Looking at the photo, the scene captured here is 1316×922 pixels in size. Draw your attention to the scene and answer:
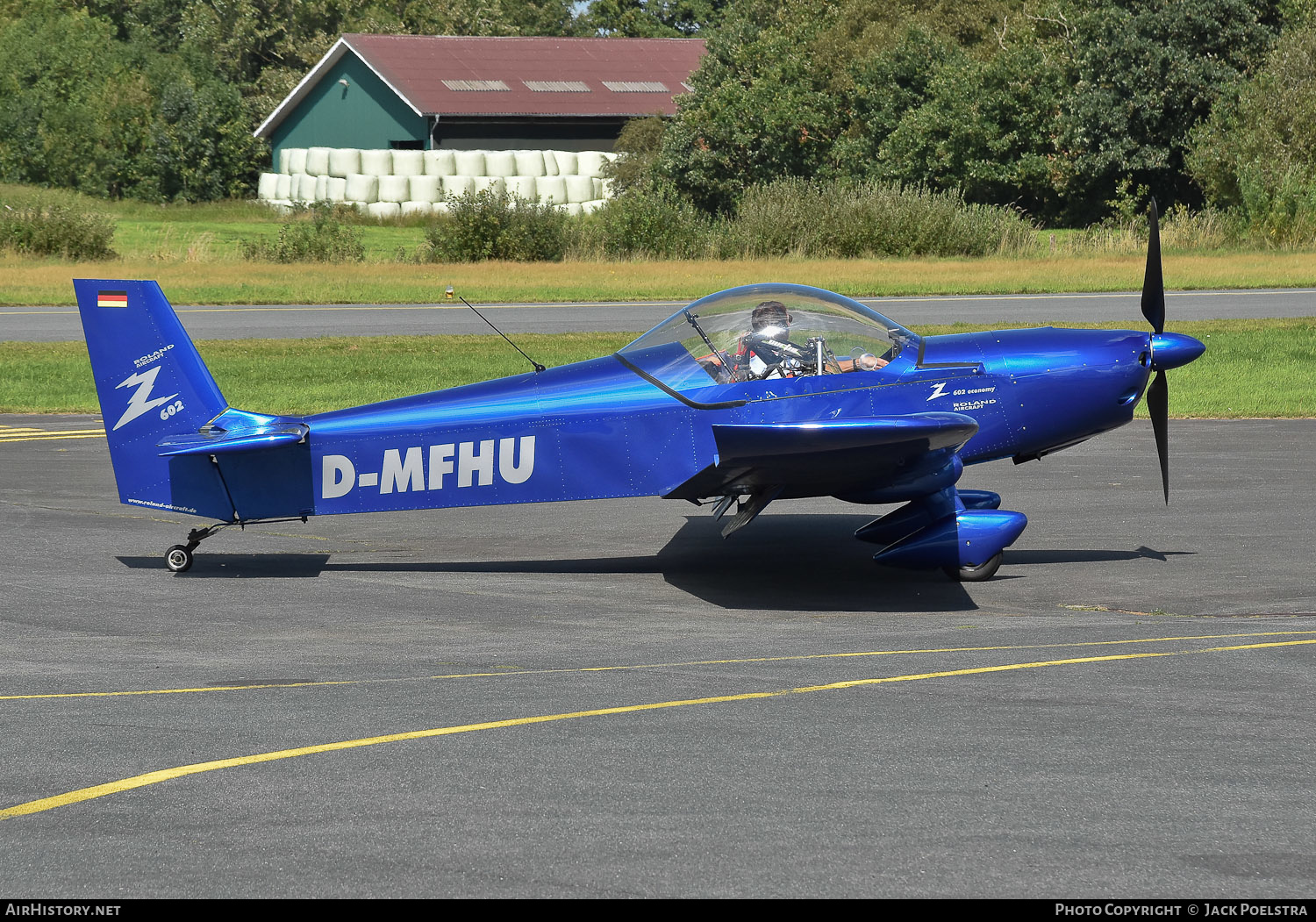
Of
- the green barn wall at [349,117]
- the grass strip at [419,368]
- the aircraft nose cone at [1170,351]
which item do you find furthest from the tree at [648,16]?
the aircraft nose cone at [1170,351]

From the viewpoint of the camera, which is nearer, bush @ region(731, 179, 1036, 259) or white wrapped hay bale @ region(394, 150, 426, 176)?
bush @ region(731, 179, 1036, 259)

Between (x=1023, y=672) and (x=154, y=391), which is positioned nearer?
(x=1023, y=672)

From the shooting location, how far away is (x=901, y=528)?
10695 mm

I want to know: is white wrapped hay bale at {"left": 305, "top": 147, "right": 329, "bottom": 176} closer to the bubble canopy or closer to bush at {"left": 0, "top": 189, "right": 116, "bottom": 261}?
bush at {"left": 0, "top": 189, "right": 116, "bottom": 261}

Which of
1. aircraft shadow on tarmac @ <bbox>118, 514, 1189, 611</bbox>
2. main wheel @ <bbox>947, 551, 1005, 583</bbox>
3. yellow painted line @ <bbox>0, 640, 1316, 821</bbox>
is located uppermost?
yellow painted line @ <bbox>0, 640, 1316, 821</bbox>

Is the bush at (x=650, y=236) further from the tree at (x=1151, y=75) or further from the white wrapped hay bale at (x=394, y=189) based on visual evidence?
the white wrapped hay bale at (x=394, y=189)

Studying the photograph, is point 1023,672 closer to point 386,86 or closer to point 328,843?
point 328,843

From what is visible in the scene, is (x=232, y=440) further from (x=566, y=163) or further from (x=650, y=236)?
(x=566, y=163)

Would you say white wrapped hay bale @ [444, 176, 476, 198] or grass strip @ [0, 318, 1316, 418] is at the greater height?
white wrapped hay bale @ [444, 176, 476, 198]

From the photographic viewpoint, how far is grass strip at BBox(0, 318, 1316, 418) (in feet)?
62.0

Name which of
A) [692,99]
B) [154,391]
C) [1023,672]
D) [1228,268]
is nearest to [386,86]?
[692,99]

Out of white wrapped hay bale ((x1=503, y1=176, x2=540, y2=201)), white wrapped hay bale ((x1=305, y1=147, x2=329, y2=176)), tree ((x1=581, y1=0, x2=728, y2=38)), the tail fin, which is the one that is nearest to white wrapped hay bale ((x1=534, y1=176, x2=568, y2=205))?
white wrapped hay bale ((x1=503, y1=176, x2=540, y2=201))

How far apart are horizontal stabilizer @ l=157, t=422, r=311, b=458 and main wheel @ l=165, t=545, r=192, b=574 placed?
0.84 meters

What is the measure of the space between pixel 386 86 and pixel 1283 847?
62274mm
